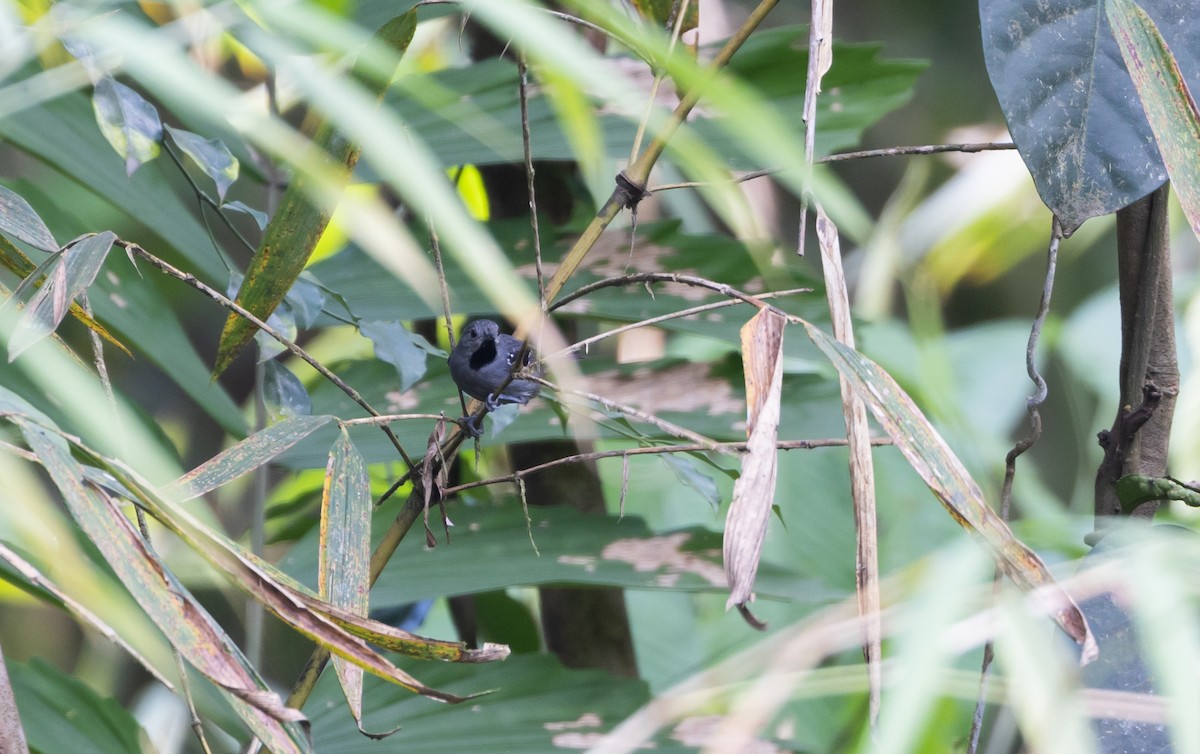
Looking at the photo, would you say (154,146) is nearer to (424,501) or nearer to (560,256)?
(424,501)

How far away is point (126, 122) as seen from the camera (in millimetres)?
705

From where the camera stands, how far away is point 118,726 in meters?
1.02

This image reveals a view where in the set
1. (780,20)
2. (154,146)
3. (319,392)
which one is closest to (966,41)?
(780,20)

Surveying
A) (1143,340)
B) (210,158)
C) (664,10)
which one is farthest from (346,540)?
(1143,340)

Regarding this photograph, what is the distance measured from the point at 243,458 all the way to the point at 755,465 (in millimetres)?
298

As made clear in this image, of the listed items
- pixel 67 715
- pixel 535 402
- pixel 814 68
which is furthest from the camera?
pixel 535 402

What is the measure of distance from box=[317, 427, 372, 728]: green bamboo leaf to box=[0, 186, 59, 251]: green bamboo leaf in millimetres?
217

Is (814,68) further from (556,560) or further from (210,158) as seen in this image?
(556,560)

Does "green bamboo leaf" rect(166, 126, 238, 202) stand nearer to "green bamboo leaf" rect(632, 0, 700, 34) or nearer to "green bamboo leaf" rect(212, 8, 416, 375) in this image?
"green bamboo leaf" rect(212, 8, 416, 375)

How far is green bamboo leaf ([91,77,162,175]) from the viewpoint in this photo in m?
0.70

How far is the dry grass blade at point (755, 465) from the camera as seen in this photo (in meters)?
0.47

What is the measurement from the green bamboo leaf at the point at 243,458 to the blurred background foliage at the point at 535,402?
44mm

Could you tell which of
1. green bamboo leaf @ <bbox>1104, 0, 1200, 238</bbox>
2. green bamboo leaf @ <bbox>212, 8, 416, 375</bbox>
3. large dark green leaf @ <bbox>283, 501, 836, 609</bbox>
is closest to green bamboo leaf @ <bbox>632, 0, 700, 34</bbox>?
green bamboo leaf @ <bbox>212, 8, 416, 375</bbox>

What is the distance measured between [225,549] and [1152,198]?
658 mm
